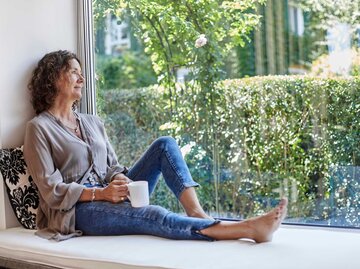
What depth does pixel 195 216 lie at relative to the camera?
7.87 feet

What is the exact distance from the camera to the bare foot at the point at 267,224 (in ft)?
6.79

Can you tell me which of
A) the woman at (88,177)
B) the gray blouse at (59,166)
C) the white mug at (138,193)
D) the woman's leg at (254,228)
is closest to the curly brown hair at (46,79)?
the woman at (88,177)

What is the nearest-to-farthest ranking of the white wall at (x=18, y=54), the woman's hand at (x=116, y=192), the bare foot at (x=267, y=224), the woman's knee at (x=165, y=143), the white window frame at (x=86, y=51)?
the bare foot at (x=267, y=224), the woman's hand at (x=116, y=192), the woman's knee at (x=165, y=143), the white wall at (x=18, y=54), the white window frame at (x=86, y=51)

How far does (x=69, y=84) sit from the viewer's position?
2686 millimetres

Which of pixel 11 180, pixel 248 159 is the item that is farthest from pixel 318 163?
pixel 11 180

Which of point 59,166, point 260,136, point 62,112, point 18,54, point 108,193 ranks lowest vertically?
point 108,193

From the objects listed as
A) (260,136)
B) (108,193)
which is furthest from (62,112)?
(260,136)

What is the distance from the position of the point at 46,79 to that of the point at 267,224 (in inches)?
51.4

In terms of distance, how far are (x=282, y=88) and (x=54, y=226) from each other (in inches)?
47.3

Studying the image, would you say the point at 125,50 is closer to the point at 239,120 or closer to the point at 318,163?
the point at 239,120

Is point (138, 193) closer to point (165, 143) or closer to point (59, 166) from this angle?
point (165, 143)

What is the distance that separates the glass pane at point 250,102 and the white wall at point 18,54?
38 cm

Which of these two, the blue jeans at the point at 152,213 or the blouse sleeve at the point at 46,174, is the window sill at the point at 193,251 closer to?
the blue jeans at the point at 152,213

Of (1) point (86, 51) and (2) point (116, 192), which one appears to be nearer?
(2) point (116, 192)
